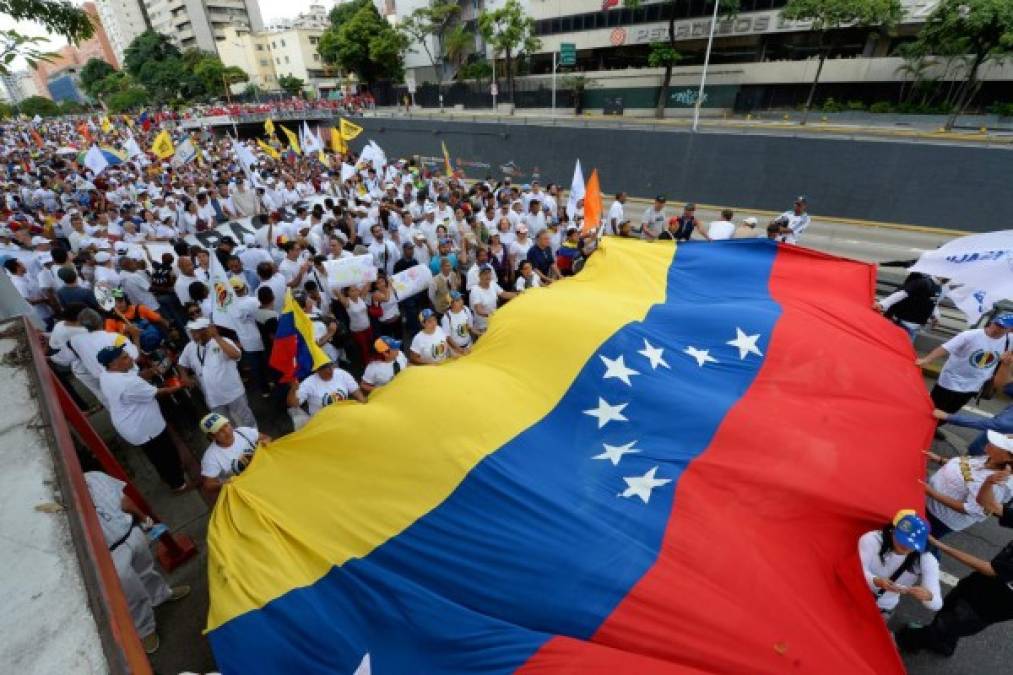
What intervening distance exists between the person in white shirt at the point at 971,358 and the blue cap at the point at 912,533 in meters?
3.01

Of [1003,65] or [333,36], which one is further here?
[333,36]

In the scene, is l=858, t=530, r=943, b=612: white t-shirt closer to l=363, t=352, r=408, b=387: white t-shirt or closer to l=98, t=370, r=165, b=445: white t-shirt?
l=363, t=352, r=408, b=387: white t-shirt

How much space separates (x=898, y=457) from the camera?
443 centimetres

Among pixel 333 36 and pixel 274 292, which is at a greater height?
pixel 333 36

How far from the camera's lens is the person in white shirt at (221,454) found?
438 centimetres

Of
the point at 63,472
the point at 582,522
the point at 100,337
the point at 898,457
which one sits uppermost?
the point at 63,472

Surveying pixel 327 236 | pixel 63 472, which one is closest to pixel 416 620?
pixel 63 472

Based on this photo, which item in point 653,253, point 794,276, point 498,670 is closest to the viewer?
point 498,670

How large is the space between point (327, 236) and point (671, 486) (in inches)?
321

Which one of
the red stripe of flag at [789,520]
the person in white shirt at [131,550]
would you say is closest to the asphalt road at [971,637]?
the red stripe of flag at [789,520]

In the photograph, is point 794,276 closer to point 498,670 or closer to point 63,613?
point 498,670

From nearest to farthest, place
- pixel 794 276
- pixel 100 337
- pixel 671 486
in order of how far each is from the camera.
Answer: pixel 671 486
pixel 100 337
pixel 794 276

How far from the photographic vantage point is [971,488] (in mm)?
4074

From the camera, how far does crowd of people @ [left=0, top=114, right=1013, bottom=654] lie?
393 centimetres
